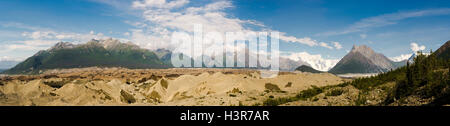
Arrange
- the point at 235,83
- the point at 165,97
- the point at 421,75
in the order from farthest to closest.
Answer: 1. the point at 165,97
2. the point at 235,83
3. the point at 421,75

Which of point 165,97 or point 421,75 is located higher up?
point 421,75
